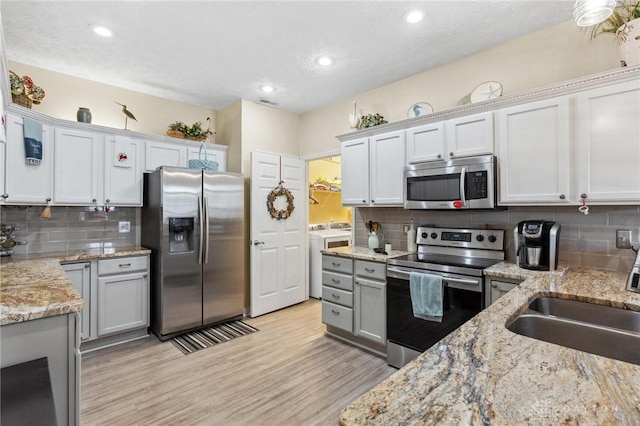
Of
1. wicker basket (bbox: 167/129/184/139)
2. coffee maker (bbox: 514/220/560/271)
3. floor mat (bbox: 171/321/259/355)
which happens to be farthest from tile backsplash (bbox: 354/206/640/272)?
wicker basket (bbox: 167/129/184/139)

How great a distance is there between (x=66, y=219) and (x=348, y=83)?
3.38m

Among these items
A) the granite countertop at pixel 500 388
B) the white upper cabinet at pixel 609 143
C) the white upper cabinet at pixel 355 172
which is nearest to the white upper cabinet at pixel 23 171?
the white upper cabinet at pixel 355 172

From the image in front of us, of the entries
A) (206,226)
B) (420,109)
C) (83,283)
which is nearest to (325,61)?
(420,109)

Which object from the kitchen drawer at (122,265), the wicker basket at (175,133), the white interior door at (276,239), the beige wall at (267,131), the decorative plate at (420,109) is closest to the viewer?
the kitchen drawer at (122,265)

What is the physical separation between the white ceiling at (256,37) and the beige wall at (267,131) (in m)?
0.60

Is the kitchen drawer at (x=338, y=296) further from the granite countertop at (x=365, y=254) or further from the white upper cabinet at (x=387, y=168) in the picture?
the white upper cabinet at (x=387, y=168)

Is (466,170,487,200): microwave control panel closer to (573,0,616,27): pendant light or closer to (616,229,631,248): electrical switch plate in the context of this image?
(616,229,631,248): electrical switch plate

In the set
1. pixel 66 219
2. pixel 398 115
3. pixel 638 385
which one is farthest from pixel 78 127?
pixel 638 385

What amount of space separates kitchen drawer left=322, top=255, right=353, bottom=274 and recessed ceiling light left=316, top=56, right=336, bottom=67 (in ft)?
6.36

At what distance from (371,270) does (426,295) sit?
1.94ft

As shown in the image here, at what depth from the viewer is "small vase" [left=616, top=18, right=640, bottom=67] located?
6.27 ft

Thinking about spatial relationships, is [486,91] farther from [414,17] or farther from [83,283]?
[83,283]

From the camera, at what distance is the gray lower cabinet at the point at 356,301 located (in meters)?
2.86

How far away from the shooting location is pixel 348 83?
3566mm
